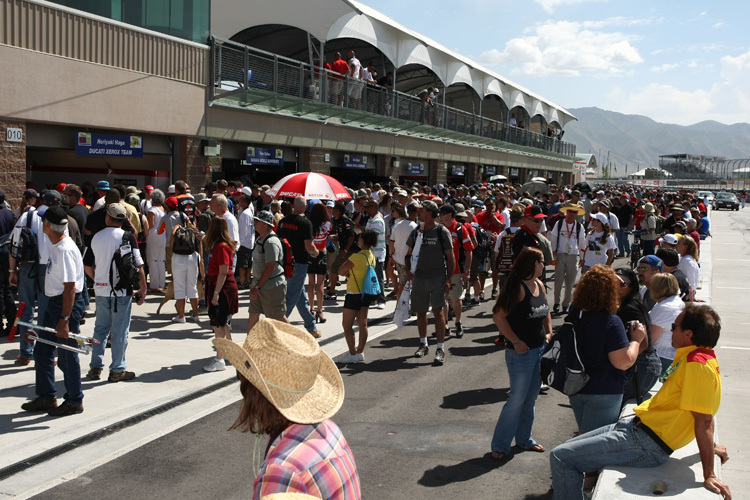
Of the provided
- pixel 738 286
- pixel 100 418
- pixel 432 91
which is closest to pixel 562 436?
pixel 100 418

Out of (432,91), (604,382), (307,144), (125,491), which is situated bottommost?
(125,491)

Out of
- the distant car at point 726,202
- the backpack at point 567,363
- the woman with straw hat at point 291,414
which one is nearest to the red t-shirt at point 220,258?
the backpack at point 567,363

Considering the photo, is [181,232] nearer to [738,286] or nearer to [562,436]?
[562,436]

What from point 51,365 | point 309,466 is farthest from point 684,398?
point 51,365

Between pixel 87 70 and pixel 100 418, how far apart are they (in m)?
10.8

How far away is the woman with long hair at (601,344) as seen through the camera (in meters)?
5.00

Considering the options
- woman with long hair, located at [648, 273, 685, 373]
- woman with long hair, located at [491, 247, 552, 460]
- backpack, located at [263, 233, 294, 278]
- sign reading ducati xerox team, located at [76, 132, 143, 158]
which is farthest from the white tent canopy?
woman with long hair, located at [648, 273, 685, 373]

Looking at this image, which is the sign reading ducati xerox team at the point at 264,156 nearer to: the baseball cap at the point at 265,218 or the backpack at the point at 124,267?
the baseball cap at the point at 265,218

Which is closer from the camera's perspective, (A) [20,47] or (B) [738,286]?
(A) [20,47]

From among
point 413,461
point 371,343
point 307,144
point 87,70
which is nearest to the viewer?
point 413,461

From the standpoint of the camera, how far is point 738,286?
16.7 metres

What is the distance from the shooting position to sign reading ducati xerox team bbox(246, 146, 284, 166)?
20.6 metres

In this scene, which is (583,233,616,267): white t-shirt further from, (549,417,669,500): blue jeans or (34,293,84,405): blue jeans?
(34,293,84,405): blue jeans

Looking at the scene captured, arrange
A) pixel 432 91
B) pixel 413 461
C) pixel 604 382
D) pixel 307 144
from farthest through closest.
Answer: pixel 432 91
pixel 307 144
pixel 413 461
pixel 604 382
